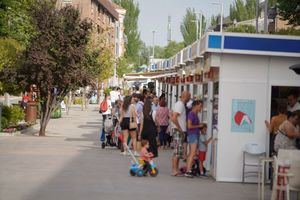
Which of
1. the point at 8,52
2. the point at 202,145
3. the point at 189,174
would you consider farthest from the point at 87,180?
the point at 8,52

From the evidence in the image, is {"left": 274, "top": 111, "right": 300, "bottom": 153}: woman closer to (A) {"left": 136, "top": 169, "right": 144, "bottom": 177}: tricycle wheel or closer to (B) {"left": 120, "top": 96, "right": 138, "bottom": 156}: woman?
(A) {"left": 136, "top": 169, "right": 144, "bottom": 177}: tricycle wheel

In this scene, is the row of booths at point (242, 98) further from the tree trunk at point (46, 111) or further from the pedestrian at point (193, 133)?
the tree trunk at point (46, 111)

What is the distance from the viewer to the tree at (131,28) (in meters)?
124

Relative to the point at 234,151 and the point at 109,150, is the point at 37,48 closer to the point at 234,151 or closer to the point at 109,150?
the point at 109,150

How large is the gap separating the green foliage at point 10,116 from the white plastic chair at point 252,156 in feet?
49.3

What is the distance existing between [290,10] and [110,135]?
8034 millimetres

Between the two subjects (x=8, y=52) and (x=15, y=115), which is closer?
(x=8, y=52)

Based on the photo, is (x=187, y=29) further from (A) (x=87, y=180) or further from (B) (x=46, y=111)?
(A) (x=87, y=180)

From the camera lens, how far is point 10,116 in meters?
30.3

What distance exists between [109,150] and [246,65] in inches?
311

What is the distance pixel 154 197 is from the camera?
1275cm

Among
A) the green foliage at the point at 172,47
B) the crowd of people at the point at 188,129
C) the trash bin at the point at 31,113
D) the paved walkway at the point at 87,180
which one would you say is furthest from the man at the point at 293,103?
the green foliage at the point at 172,47

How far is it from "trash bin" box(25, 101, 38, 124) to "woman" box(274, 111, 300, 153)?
22921mm

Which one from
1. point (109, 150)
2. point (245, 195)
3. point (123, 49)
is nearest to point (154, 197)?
point (245, 195)
